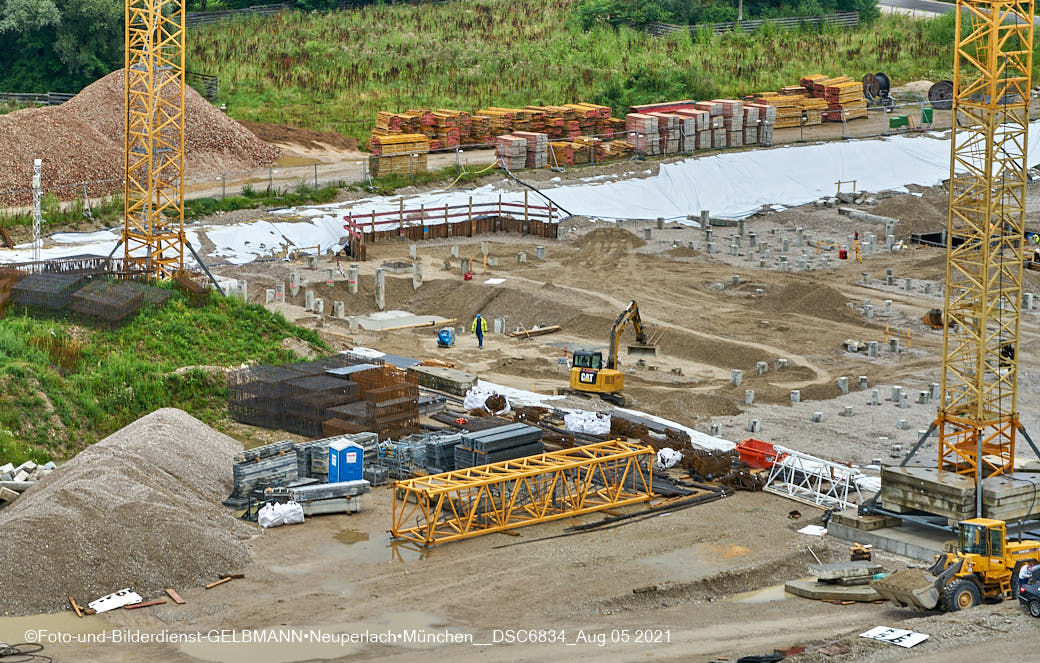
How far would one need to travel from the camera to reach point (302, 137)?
7319 cm

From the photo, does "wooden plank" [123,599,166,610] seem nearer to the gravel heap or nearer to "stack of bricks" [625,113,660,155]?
the gravel heap

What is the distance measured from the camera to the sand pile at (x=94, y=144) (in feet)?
198

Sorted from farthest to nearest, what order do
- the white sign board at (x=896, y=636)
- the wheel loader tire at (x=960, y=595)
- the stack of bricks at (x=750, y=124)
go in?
1. the stack of bricks at (x=750, y=124)
2. the wheel loader tire at (x=960, y=595)
3. the white sign board at (x=896, y=636)

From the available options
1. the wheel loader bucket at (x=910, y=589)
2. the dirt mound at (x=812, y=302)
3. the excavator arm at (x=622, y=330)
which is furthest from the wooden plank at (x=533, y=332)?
the wheel loader bucket at (x=910, y=589)

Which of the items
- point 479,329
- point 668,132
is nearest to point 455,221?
point 668,132

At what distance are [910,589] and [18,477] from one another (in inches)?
693

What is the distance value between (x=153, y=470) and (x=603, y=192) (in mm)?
38914

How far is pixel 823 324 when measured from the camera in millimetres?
50469

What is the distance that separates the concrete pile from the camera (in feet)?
103

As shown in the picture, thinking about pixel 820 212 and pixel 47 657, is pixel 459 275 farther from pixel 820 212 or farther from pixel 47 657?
pixel 47 657

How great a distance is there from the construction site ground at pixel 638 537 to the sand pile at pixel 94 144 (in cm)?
991

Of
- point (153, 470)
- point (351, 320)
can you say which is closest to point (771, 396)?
point (351, 320)

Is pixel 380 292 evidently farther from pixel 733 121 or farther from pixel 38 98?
pixel 38 98

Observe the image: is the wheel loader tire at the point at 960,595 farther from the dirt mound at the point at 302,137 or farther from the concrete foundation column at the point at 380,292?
the dirt mound at the point at 302,137
